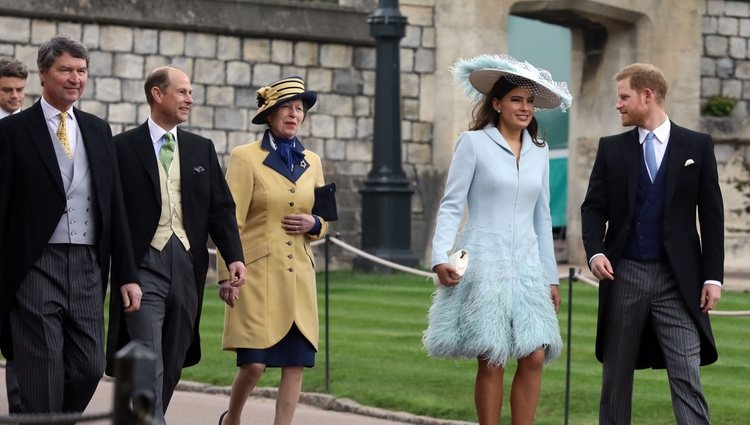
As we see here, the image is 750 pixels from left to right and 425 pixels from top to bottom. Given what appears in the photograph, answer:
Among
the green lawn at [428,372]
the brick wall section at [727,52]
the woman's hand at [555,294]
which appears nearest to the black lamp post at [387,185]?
the green lawn at [428,372]

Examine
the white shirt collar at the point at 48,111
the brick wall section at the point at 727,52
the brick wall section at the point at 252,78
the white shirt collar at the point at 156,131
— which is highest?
the brick wall section at the point at 727,52

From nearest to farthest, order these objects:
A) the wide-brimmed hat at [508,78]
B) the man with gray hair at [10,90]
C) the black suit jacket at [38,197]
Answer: the black suit jacket at [38,197]
the wide-brimmed hat at [508,78]
the man with gray hair at [10,90]

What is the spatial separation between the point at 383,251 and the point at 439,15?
3.04 meters

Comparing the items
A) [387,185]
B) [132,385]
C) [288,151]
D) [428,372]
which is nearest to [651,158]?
[288,151]

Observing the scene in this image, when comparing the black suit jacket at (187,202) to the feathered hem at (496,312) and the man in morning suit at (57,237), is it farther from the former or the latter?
the feathered hem at (496,312)

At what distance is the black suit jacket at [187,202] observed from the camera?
→ 23.5 feet

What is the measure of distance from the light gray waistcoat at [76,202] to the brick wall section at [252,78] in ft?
36.2

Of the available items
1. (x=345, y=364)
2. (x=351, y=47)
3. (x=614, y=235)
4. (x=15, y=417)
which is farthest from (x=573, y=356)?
(x=351, y=47)

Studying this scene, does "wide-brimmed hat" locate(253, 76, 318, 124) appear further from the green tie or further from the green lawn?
the green lawn

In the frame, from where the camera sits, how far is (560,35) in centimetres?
2452

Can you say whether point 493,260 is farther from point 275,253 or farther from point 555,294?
point 275,253

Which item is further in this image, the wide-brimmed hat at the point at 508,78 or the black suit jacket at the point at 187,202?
the wide-brimmed hat at the point at 508,78

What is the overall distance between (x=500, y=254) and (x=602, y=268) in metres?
0.46

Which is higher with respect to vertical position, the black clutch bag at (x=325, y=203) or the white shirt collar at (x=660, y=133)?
the white shirt collar at (x=660, y=133)
